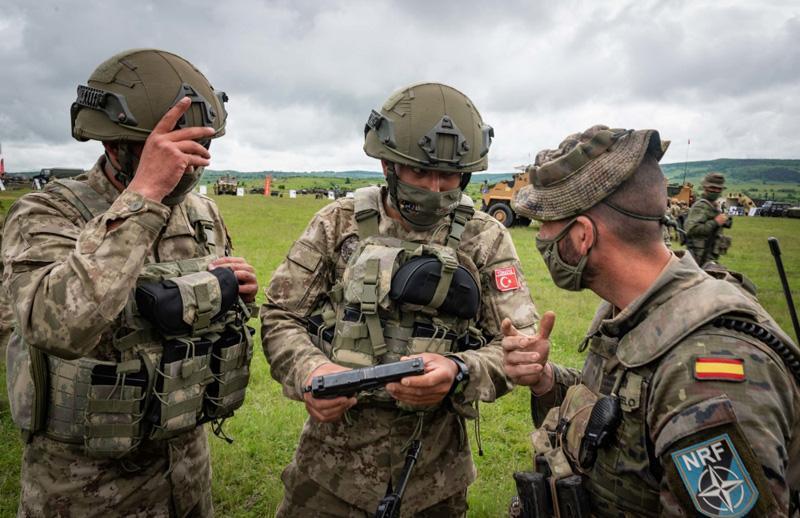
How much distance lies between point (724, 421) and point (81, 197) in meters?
2.54

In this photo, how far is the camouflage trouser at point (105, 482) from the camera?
2.23 meters

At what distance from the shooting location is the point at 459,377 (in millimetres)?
2238

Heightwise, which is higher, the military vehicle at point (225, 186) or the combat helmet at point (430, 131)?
the combat helmet at point (430, 131)

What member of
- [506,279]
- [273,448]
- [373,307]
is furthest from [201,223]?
[273,448]

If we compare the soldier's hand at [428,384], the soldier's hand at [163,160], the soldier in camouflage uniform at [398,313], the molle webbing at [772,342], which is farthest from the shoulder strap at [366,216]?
the molle webbing at [772,342]

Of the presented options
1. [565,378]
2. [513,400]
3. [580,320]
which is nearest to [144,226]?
[565,378]

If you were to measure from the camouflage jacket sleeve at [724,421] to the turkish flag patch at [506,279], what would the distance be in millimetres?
1023

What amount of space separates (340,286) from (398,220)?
0.49 m

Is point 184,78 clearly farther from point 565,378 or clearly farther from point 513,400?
point 513,400

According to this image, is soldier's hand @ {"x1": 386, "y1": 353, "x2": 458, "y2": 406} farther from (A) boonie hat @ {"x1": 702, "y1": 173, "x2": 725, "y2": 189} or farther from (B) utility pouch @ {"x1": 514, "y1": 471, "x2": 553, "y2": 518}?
(A) boonie hat @ {"x1": 702, "y1": 173, "x2": 725, "y2": 189}

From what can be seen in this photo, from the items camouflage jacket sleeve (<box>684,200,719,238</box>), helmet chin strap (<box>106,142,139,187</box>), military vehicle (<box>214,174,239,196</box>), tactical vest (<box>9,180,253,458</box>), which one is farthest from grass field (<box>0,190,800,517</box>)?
military vehicle (<box>214,174,239,196</box>)

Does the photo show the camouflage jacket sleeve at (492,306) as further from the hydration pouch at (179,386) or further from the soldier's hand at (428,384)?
the hydration pouch at (179,386)

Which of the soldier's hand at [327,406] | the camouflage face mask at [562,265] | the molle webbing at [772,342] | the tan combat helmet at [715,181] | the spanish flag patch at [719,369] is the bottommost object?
the soldier's hand at [327,406]

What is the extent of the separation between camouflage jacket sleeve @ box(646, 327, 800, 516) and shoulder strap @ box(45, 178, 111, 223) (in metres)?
2.31
